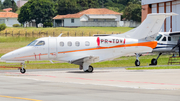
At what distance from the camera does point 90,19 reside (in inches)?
4872

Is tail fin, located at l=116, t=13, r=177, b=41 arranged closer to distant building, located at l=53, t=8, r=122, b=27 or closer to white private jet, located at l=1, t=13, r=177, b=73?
white private jet, located at l=1, t=13, r=177, b=73

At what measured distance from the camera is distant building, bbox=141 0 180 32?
48.8m

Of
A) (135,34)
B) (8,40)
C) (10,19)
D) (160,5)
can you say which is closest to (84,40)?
(135,34)

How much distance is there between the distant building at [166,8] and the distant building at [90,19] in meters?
62.9

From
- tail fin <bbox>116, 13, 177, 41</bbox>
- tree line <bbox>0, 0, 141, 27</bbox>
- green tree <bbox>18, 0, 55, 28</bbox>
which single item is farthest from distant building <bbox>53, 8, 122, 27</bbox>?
tail fin <bbox>116, 13, 177, 41</bbox>

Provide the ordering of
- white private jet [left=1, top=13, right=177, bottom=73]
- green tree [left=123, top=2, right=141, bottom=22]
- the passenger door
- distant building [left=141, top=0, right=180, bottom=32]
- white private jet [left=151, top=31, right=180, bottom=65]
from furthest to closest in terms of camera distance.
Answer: green tree [left=123, top=2, right=141, bottom=22], distant building [left=141, top=0, right=180, bottom=32], white private jet [left=151, top=31, right=180, bottom=65], the passenger door, white private jet [left=1, top=13, right=177, bottom=73]

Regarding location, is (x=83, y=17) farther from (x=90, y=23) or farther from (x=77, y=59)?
(x=77, y=59)

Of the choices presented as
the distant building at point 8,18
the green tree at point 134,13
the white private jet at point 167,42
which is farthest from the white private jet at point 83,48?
the distant building at point 8,18

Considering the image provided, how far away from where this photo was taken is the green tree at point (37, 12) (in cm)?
12644

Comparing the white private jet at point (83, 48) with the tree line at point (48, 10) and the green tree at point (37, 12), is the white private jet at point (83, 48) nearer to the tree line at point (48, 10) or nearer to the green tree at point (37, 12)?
the tree line at point (48, 10)

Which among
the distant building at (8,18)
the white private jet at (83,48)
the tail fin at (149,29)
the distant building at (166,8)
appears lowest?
the white private jet at (83,48)

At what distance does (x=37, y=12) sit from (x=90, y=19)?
19.2m

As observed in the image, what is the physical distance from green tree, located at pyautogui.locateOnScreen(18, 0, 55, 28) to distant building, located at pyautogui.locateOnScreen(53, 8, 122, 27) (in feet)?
14.7

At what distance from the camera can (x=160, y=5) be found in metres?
53.0
